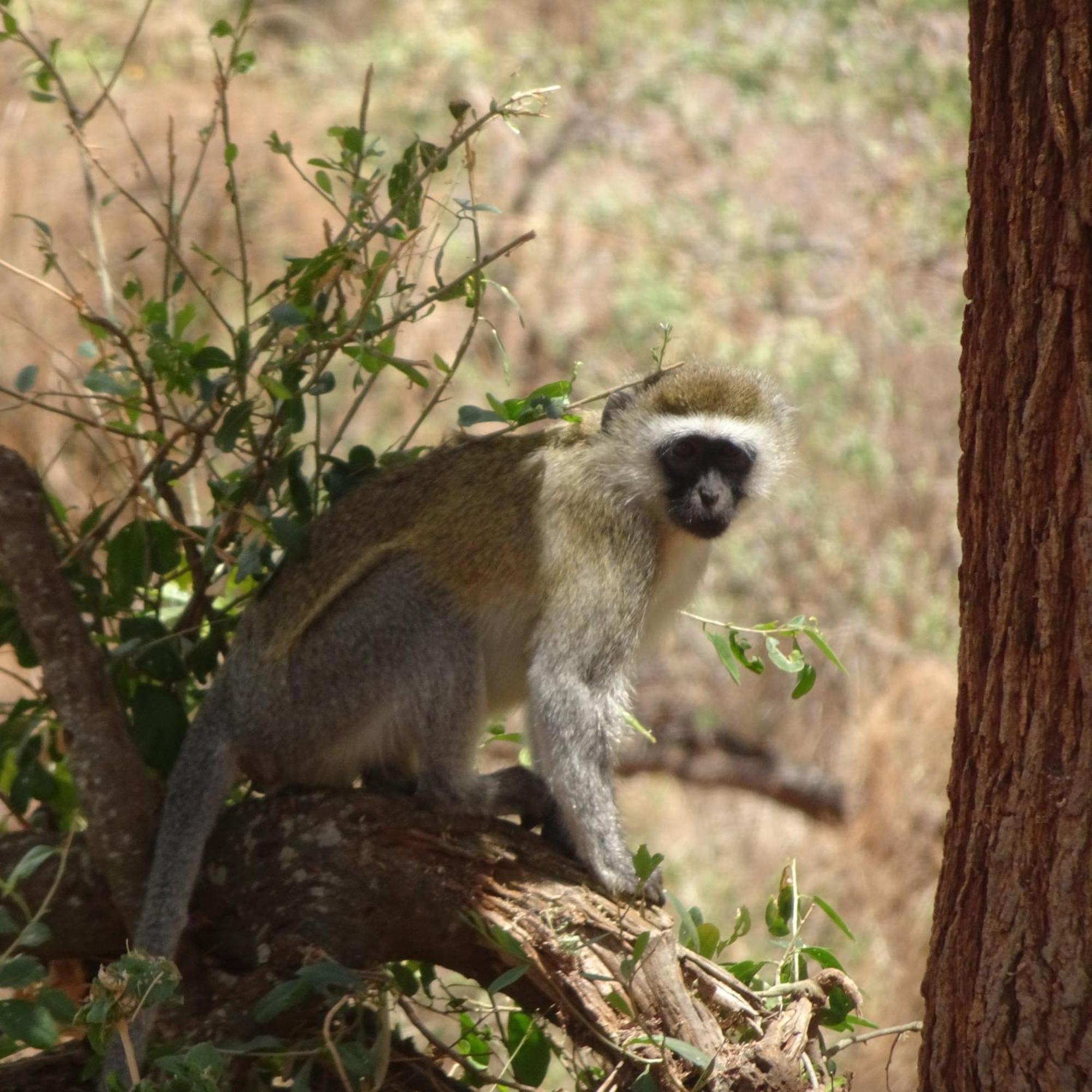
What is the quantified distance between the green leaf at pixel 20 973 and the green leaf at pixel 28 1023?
0.06 m

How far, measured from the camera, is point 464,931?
11.3ft

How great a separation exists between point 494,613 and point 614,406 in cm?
74

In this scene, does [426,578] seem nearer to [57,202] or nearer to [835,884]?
[835,884]

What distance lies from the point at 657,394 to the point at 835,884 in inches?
245

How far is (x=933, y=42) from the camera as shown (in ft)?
39.2

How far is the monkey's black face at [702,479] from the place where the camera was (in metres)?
4.17

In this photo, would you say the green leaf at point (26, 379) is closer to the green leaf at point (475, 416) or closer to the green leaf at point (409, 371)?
the green leaf at point (409, 371)

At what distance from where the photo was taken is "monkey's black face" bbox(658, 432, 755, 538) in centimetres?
417

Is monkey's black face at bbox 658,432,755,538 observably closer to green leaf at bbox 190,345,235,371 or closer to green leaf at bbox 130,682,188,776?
green leaf at bbox 190,345,235,371

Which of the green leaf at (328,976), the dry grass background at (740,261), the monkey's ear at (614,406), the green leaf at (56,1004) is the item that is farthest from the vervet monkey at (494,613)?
the dry grass background at (740,261)

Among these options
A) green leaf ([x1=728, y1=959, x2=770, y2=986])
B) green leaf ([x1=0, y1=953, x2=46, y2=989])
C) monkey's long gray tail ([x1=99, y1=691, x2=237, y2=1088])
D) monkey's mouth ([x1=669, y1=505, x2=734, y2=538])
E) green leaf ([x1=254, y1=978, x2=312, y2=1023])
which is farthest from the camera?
monkey's mouth ([x1=669, y1=505, x2=734, y2=538])

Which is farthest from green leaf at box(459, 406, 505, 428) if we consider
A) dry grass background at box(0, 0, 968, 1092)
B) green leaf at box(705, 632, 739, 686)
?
dry grass background at box(0, 0, 968, 1092)

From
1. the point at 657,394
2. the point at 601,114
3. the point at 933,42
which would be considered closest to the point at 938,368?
the point at 933,42

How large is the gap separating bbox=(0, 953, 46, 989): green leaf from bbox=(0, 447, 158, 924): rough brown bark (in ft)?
2.40
